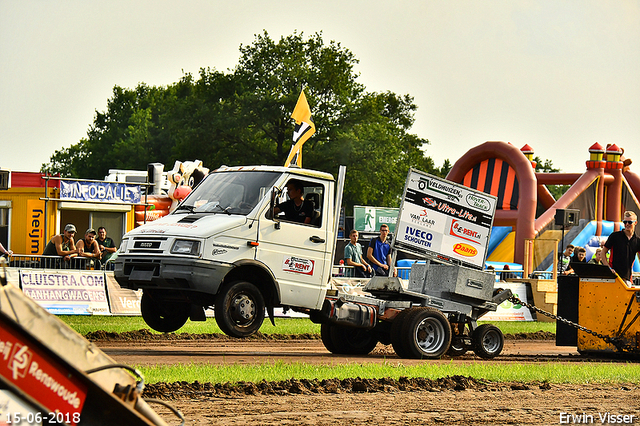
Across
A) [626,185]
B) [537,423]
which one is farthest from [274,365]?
[626,185]

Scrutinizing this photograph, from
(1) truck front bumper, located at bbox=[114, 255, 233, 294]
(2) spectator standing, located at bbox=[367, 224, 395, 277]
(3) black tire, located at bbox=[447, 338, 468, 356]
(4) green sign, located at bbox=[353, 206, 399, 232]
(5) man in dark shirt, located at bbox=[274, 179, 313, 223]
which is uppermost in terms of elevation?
(4) green sign, located at bbox=[353, 206, 399, 232]

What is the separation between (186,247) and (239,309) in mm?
1096

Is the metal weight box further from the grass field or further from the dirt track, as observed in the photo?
the dirt track

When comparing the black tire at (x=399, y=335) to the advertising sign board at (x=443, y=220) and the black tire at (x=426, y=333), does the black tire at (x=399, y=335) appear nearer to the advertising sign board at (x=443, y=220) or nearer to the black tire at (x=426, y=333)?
the black tire at (x=426, y=333)

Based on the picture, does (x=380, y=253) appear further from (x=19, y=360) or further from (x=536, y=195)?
(x=536, y=195)

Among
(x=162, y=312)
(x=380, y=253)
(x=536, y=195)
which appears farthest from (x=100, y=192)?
(x=162, y=312)

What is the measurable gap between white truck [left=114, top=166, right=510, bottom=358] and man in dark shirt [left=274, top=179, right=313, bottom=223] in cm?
9

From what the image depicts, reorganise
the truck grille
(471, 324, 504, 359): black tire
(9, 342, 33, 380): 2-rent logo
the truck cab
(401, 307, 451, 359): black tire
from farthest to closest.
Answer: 1. (471, 324, 504, 359): black tire
2. (401, 307, 451, 359): black tire
3. the truck grille
4. the truck cab
5. (9, 342, 33, 380): 2-rent logo

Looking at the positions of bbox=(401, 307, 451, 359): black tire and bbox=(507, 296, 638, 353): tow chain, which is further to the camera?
bbox=(507, 296, 638, 353): tow chain

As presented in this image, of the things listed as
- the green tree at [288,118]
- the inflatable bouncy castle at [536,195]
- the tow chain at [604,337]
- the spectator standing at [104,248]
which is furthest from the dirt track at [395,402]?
the green tree at [288,118]

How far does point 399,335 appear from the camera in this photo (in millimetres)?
12102

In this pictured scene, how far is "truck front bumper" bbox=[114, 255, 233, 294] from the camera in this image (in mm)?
10930

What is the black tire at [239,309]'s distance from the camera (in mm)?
11086

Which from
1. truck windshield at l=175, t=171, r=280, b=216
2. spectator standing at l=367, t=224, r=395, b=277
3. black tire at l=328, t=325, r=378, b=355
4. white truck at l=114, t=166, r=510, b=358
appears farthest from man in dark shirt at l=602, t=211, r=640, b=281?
truck windshield at l=175, t=171, r=280, b=216
